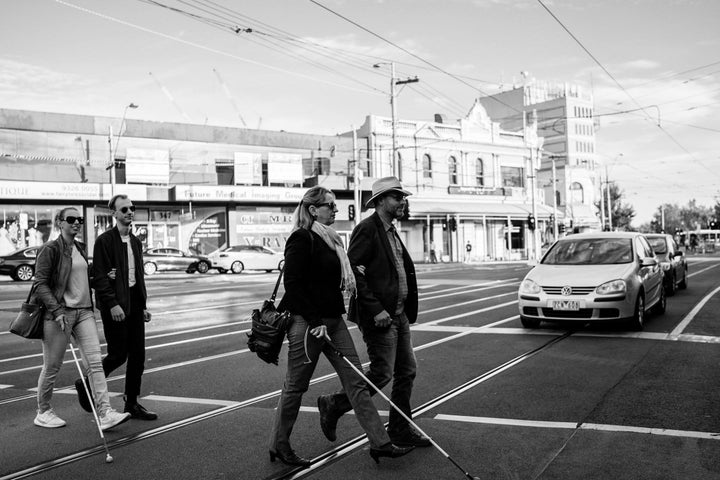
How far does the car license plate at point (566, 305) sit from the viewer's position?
9.99 m

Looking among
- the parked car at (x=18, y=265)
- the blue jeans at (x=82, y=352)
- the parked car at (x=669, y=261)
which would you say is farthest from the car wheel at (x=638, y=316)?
the parked car at (x=18, y=265)

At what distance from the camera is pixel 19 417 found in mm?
6039

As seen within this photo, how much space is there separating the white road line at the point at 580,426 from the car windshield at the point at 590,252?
6.19m

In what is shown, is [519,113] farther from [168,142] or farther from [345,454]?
[345,454]

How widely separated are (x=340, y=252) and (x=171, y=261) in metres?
29.6

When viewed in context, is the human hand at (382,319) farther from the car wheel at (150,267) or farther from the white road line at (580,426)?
the car wheel at (150,267)

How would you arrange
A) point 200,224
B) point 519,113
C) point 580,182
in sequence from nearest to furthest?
point 200,224 < point 580,182 < point 519,113

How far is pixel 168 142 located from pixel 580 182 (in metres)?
56.9

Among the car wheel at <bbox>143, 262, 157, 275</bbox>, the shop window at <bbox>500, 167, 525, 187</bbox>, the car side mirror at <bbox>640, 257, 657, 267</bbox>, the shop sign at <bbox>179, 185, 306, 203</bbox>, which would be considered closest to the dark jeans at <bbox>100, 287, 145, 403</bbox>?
the car side mirror at <bbox>640, 257, 657, 267</bbox>

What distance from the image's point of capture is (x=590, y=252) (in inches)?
455

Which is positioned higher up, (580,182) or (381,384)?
(580,182)

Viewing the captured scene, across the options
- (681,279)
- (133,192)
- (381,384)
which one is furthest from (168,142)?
(381,384)

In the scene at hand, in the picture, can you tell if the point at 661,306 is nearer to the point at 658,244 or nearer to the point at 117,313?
the point at 658,244

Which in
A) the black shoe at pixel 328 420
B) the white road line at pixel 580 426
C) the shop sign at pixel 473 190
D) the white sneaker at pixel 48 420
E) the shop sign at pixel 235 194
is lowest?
the white road line at pixel 580 426
